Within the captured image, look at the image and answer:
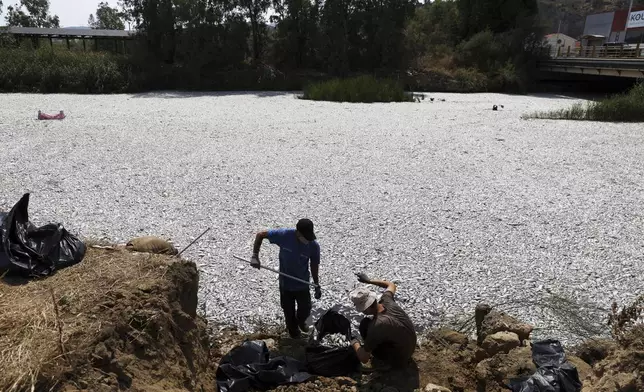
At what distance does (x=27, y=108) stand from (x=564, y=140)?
65.6 ft

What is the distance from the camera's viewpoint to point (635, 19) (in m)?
46.4

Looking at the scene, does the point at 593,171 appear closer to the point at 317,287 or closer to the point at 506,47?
the point at 317,287

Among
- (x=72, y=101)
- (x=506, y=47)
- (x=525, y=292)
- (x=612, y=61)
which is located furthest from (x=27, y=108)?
(x=506, y=47)

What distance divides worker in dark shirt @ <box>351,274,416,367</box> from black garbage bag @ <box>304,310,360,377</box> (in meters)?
0.16

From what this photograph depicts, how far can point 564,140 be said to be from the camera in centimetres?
1386

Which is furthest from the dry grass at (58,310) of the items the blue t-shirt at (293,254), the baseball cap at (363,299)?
the baseball cap at (363,299)

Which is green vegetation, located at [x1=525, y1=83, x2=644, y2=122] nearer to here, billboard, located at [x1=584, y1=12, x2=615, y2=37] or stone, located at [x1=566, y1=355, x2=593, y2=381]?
stone, located at [x1=566, y1=355, x2=593, y2=381]

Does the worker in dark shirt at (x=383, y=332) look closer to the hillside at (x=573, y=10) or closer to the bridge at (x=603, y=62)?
the bridge at (x=603, y=62)

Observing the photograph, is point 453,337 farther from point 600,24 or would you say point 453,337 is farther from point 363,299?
point 600,24

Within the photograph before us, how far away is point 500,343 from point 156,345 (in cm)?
307

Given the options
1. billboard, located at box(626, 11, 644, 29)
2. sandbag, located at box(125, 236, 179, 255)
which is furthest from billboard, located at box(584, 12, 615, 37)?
sandbag, located at box(125, 236, 179, 255)

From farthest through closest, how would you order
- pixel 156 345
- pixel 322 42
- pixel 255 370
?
pixel 322 42 → pixel 255 370 → pixel 156 345

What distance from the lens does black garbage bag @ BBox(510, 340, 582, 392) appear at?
3498 mm

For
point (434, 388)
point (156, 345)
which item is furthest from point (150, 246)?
point (434, 388)
